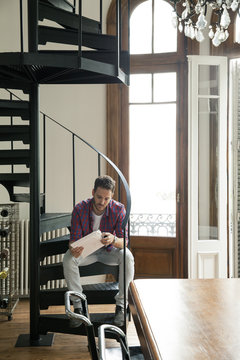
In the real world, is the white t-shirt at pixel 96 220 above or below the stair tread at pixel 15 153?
below

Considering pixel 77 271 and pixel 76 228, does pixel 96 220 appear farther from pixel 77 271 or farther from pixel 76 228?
pixel 77 271

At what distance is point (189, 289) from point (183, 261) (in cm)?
275

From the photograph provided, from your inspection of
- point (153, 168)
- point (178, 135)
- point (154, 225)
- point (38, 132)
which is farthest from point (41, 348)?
point (178, 135)

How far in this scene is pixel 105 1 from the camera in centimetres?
513

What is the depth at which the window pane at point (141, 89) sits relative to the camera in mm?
5145

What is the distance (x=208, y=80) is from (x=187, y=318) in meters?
3.55

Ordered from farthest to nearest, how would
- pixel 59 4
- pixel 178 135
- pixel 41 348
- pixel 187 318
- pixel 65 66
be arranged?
pixel 178 135 < pixel 59 4 < pixel 41 348 < pixel 65 66 < pixel 187 318

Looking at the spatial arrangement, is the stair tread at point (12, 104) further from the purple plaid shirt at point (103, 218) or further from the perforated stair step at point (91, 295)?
the perforated stair step at point (91, 295)

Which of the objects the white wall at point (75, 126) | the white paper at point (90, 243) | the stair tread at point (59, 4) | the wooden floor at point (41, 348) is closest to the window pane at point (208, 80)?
the white wall at point (75, 126)

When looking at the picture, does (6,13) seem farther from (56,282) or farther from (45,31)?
(56,282)

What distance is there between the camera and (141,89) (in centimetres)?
515

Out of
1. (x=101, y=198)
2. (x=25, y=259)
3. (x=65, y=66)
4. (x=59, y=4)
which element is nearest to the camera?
(x=65, y=66)

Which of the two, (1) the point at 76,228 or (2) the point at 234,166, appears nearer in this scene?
(1) the point at 76,228

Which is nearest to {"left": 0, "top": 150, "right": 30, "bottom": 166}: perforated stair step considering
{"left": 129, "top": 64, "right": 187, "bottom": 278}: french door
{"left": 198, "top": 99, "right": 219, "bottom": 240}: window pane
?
{"left": 129, "top": 64, "right": 187, "bottom": 278}: french door
